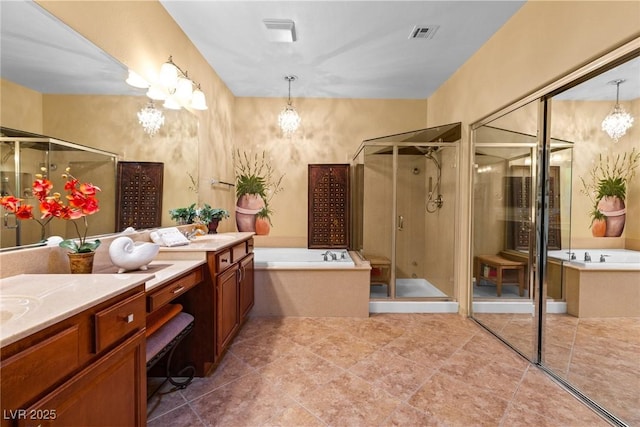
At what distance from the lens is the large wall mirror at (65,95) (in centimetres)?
116

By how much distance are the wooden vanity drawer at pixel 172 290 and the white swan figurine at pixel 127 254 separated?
21 cm

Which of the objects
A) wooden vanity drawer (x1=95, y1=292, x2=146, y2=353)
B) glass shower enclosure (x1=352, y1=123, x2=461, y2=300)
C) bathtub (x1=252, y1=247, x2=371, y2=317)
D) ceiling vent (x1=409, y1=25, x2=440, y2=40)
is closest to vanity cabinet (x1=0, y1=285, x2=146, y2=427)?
wooden vanity drawer (x1=95, y1=292, x2=146, y2=353)

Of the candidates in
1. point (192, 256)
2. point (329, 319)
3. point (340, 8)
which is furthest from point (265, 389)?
point (340, 8)

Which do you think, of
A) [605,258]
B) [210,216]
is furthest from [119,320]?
[605,258]

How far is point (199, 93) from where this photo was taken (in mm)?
2641

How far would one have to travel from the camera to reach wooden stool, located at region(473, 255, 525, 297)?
2416 millimetres

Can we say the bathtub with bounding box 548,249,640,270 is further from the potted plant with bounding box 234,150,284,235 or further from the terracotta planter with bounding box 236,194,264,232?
the terracotta planter with bounding box 236,194,264,232

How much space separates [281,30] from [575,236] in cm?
279

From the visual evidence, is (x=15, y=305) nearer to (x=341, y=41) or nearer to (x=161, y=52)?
(x=161, y=52)

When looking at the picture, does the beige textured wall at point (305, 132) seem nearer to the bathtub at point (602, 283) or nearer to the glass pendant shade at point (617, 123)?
the glass pendant shade at point (617, 123)

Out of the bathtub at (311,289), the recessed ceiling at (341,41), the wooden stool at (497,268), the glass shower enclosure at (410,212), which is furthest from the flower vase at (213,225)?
the wooden stool at (497,268)

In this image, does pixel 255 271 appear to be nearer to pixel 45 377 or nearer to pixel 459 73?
pixel 45 377

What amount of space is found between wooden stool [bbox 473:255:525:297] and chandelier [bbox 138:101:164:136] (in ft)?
10.3

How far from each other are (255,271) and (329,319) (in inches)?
36.6
